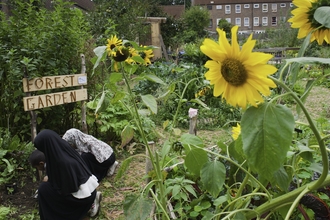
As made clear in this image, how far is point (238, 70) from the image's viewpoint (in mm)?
628

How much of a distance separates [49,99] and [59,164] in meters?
0.81

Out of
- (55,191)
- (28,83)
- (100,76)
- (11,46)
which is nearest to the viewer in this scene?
(55,191)

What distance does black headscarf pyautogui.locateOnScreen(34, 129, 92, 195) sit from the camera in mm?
2896

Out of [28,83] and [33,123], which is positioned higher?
[28,83]

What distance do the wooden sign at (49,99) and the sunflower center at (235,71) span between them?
2.97 meters

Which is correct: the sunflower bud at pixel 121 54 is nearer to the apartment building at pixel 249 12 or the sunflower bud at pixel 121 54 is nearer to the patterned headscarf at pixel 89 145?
the patterned headscarf at pixel 89 145

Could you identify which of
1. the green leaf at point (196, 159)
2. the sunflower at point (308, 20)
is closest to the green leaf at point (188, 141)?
the green leaf at point (196, 159)

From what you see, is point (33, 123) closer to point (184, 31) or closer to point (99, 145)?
point (99, 145)

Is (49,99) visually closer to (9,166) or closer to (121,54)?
(9,166)

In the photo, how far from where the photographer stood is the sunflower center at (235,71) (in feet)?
2.06

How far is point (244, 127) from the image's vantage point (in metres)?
0.58

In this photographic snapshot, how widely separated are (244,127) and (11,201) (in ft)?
10.3

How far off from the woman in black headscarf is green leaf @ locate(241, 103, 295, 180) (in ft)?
8.40

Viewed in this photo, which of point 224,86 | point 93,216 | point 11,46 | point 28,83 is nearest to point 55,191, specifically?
point 93,216
